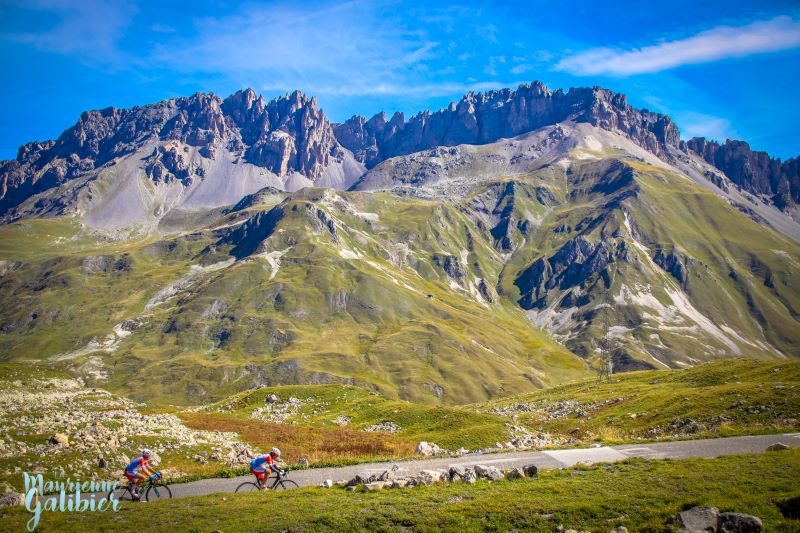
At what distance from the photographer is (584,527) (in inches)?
785

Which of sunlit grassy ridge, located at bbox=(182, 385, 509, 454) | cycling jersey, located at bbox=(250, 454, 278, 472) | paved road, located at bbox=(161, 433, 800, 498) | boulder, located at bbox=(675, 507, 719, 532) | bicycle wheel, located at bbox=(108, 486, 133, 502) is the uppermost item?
boulder, located at bbox=(675, 507, 719, 532)

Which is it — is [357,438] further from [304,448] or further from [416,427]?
[416,427]

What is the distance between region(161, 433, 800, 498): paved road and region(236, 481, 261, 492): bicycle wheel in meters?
0.51

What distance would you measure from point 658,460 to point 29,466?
3995cm

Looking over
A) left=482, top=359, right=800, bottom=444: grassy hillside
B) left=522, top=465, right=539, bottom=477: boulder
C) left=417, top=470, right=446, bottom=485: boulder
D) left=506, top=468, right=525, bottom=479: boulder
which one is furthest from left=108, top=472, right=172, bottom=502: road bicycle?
left=482, top=359, right=800, bottom=444: grassy hillside

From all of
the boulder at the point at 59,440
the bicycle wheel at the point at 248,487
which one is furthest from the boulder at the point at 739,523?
the boulder at the point at 59,440

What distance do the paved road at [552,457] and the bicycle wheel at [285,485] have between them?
69 cm

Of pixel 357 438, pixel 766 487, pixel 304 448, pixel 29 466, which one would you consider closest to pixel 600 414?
pixel 357 438

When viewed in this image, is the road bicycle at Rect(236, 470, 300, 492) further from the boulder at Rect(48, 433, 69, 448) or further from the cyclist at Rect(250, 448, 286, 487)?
the boulder at Rect(48, 433, 69, 448)

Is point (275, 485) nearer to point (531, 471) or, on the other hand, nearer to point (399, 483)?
point (399, 483)

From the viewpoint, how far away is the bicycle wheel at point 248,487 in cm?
3025

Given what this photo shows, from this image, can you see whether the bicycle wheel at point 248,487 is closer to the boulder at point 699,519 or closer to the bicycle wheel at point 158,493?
the bicycle wheel at point 158,493

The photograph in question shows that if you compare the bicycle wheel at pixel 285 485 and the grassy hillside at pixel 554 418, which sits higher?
the bicycle wheel at pixel 285 485

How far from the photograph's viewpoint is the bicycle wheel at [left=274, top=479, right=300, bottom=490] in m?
30.4
